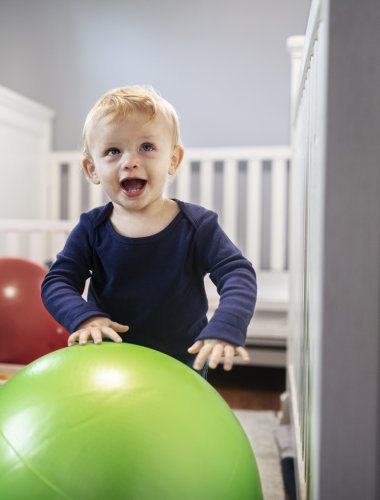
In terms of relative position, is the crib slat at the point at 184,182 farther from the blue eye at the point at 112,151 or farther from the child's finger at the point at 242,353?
the child's finger at the point at 242,353

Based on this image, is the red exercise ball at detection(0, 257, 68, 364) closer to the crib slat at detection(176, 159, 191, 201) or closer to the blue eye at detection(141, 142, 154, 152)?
the blue eye at detection(141, 142, 154, 152)

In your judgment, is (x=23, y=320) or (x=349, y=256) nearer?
(x=349, y=256)

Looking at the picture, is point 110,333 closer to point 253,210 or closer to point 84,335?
point 84,335

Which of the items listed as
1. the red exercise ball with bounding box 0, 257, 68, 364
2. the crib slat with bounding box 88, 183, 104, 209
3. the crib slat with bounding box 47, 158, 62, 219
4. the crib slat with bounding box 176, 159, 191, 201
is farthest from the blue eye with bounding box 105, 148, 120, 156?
the crib slat with bounding box 47, 158, 62, 219

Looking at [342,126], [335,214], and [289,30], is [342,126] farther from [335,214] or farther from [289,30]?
[289,30]

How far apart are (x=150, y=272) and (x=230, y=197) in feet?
5.06

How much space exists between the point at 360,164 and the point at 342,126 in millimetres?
32

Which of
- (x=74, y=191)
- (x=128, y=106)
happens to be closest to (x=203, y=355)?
(x=128, y=106)

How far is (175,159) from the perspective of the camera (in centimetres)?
92

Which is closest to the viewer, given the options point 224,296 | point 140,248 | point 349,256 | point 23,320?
point 349,256

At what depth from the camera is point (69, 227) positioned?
1724mm

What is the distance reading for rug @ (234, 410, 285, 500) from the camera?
1151 millimetres

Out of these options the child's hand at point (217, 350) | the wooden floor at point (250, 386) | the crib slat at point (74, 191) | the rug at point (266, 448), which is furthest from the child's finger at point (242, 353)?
the crib slat at point (74, 191)

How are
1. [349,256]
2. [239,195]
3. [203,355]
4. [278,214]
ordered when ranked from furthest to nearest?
[239,195] → [278,214] → [203,355] → [349,256]
